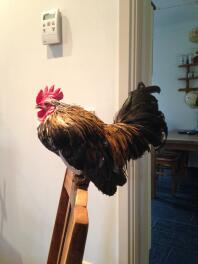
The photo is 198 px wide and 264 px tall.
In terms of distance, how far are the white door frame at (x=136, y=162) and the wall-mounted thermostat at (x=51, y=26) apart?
0.30 metres

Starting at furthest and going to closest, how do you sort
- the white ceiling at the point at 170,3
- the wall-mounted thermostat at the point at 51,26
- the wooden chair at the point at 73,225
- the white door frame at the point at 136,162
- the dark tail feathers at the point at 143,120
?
the white ceiling at the point at 170,3
the wall-mounted thermostat at the point at 51,26
the white door frame at the point at 136,162
the dark tail feathers at the point at 143,120
the wooden chair at the point at 73,225

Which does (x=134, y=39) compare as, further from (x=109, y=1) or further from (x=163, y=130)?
(x=163, y=130)

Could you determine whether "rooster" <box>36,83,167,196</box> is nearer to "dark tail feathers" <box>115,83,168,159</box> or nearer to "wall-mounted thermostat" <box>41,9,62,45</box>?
"dark tail feathers" <box>115,83,168,159</box>

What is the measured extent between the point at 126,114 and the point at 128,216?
0.47 meters

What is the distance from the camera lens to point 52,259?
3.07 ft

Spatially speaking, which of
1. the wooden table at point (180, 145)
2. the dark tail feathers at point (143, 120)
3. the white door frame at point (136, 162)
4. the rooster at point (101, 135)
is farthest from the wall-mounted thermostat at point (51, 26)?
the wooden table at point (180, 145)

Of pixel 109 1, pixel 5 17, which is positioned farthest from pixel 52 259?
pixel 5 17

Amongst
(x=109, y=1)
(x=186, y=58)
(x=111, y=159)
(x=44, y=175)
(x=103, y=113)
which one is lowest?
(x=44, y=175)

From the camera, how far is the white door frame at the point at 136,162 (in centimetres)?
92

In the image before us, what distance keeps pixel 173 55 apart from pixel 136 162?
3.61 meters

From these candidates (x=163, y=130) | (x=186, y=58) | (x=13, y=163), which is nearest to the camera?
(x=163, y=130)

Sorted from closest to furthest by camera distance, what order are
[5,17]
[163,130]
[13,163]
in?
[163,130] → [5,17] → [13,163]

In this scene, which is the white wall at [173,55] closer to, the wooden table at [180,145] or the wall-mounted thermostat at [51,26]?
the wooden table at [180,145]

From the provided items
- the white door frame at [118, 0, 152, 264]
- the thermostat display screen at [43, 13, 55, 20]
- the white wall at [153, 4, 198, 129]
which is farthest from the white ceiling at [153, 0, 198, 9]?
the thermostat display screen at [43, 13, 55, 20]
